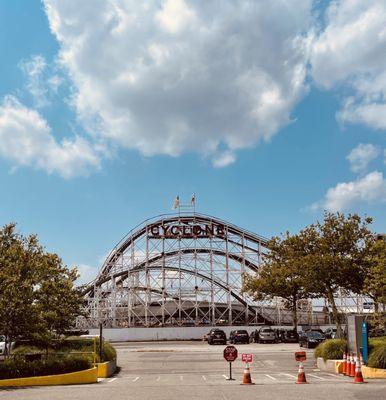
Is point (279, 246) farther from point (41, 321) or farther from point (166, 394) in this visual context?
point (166, 394)

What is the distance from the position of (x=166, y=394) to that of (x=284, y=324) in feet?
183

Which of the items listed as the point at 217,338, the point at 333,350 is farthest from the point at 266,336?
the point at 333,350

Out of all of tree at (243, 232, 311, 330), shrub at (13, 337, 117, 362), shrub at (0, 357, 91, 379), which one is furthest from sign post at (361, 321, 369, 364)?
tree at (243, 232, 311, 330)

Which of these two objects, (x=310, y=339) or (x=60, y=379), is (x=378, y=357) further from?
(x=310, y=339)

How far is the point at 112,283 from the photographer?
216ft

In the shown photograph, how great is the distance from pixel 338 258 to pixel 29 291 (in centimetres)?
2336

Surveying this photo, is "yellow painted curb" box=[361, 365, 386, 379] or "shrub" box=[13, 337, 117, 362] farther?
"shrub" box=[13, 337, 117, 362]

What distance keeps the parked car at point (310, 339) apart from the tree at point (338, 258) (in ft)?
14.6

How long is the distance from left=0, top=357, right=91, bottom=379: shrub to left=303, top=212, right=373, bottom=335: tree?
71.0 ft

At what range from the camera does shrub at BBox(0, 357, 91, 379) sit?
2088cm

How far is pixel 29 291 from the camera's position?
77.2 feet

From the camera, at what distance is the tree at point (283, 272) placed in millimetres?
43844

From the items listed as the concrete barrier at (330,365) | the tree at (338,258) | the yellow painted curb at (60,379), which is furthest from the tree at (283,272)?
the yellow painted curb at (60,379)

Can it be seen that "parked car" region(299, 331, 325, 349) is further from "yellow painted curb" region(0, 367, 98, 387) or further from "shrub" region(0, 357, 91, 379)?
"shrub" region(0, 357, 91, 379)
